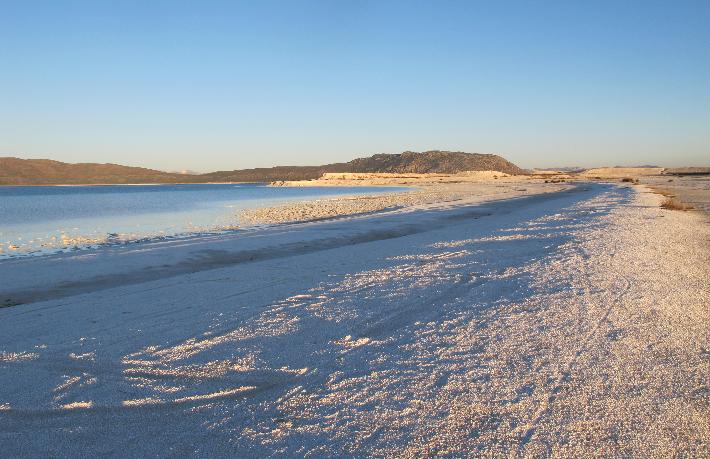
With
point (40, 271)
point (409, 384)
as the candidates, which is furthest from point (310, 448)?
point (40, 271)

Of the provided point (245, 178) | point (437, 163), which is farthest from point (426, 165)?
point (245, 178)

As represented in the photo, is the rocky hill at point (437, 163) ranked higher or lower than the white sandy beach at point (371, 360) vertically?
higher

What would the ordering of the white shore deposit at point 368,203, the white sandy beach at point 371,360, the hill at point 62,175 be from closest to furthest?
the white sandy beach at point 371,360, the white shore deposit at point 368,203, the hill at point 62,175

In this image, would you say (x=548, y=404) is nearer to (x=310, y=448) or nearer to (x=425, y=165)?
(x=310, y=448)

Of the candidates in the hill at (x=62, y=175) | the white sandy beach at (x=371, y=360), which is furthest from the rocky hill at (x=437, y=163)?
the white sandy beach at (x=371, y=360)

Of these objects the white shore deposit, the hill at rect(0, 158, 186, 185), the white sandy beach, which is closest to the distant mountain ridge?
the hill at rect(0, 158, 186, 185)

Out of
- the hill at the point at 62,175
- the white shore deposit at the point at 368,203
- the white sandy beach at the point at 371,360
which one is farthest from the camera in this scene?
the hill at the point at 62,175

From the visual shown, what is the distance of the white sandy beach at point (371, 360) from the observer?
13.0ft

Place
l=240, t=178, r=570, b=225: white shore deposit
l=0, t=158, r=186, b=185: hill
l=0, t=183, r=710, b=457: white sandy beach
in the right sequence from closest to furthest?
l=0, t=183, r=710, b=457: white sandy beach, l=240, t=178, r=570, b=225: white shore deposit, l=0, t=158, r=186, b=185: hill

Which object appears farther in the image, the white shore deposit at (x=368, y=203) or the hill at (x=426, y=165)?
the hill at (x=426, y=165)

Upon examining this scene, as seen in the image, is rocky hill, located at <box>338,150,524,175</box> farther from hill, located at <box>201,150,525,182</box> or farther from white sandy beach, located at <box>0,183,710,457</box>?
white sandy beach, located at <box>0,183,710,457</box>

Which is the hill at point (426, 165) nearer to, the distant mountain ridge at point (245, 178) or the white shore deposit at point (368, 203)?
the distant mountain ridge at point (245, 178)

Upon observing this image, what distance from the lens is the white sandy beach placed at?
3963 millimetres

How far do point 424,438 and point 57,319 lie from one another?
6289 millimetres
